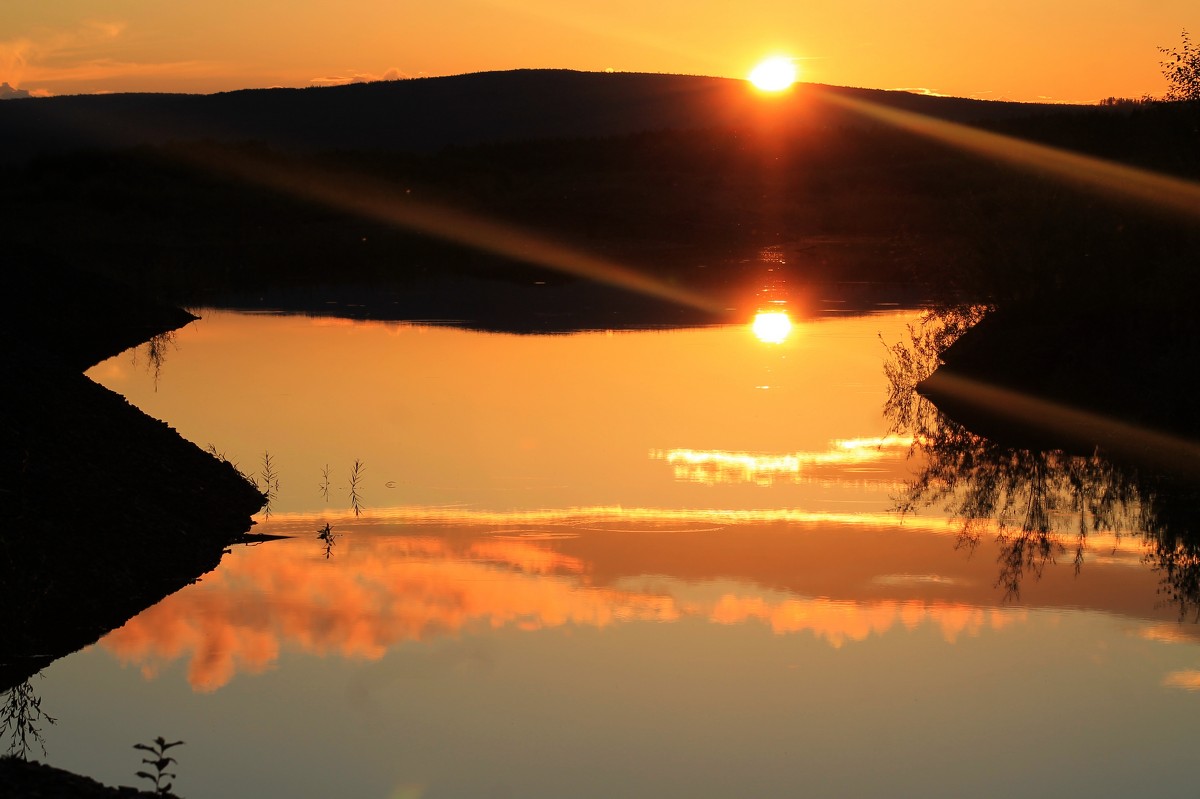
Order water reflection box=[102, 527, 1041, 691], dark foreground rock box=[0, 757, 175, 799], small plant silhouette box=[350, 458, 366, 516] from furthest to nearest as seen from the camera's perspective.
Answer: small plant silhouette box=[350, 458, 366, 516] < water reflection box=[102, 527, 1041, 691] < dark foreground rock box=[0, 757, 175, 799]

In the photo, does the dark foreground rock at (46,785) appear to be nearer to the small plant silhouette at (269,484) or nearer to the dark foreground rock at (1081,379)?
the small plant silhouette at (269,484)

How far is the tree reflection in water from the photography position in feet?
40.1

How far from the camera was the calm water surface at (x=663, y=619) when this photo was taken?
26.1 ft

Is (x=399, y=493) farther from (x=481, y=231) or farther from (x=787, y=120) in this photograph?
(x=787, y=120)

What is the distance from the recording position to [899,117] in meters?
106

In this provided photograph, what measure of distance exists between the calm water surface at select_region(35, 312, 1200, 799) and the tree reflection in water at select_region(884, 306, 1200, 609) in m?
0.22

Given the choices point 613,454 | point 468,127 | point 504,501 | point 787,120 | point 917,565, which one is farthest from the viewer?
point 468,127

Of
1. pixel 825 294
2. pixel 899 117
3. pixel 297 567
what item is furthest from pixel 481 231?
pixel 899 117

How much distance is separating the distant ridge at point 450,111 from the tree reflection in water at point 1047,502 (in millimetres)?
80447

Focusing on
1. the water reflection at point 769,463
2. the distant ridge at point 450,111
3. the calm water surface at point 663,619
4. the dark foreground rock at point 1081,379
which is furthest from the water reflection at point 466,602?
the distant ridge at point 450,111

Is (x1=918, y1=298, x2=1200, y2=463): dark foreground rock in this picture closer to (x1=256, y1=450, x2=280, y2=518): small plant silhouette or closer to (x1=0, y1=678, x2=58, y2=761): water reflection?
(x1=256, y1=450, x2=280, y2=518): small plant silhouette

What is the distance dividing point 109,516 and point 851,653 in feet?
17.7

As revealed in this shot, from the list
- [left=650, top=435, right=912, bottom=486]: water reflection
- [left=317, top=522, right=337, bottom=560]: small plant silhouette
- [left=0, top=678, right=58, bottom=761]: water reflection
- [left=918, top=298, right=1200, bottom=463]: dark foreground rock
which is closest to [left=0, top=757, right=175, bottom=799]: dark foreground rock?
[left=0, top=678, right=58, bottom=761]: water reflection

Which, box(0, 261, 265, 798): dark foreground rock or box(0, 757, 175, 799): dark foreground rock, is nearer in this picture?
box(0, 757, 175, 799): dark foreground rock
